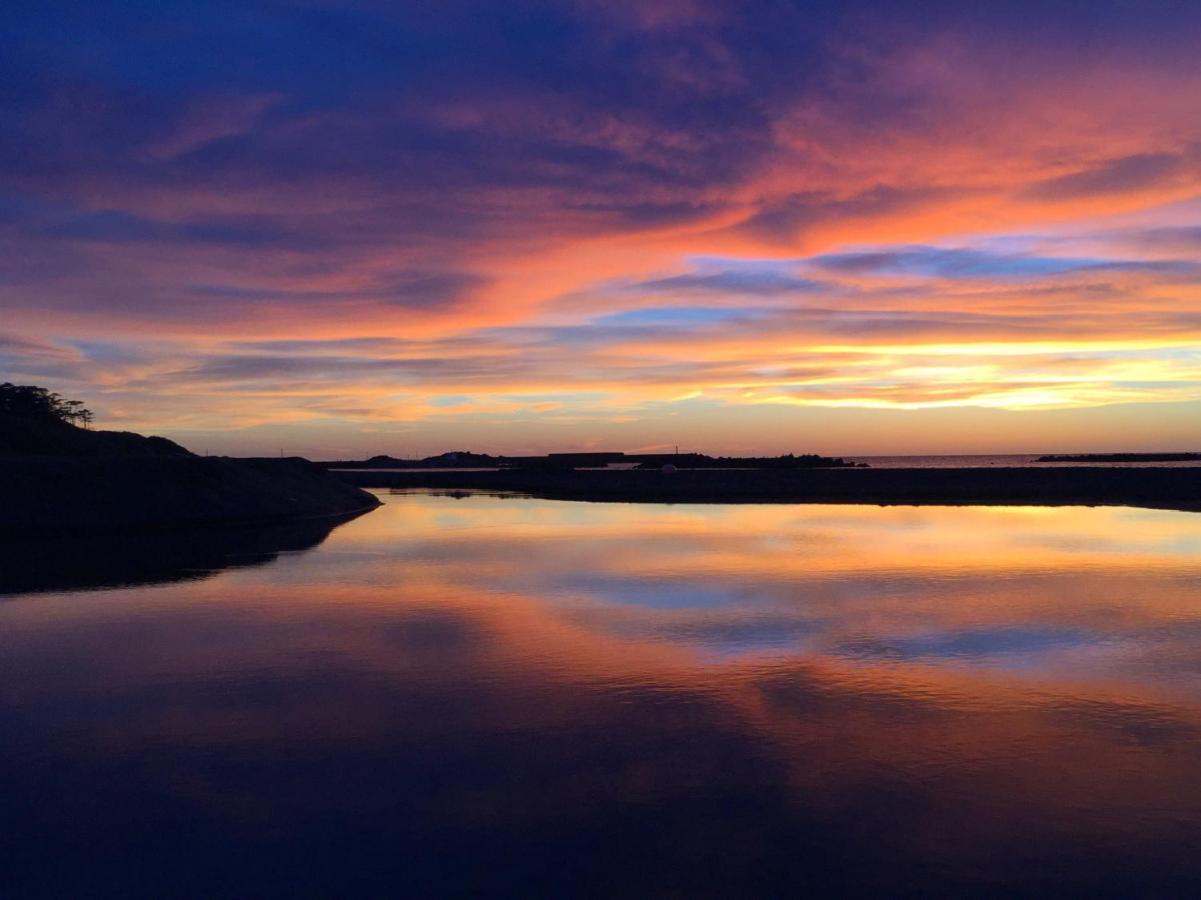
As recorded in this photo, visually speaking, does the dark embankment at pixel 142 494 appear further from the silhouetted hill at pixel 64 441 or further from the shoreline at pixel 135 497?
the silhouetted hill at pixel 64 441

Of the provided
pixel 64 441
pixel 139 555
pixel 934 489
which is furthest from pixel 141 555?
pixel 934 489

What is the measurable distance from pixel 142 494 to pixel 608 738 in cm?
3801

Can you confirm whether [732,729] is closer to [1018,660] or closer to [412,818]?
[412,818]

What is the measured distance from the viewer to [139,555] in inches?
1202

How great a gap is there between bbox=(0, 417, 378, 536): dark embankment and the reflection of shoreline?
8.34ft

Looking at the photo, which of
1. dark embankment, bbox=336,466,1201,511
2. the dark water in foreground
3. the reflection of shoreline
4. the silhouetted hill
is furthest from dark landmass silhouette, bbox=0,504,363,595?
dark embankment, bbox=336,466,1201,511

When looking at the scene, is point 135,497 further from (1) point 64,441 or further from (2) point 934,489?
(2) point 934,489

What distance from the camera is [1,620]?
1930cm

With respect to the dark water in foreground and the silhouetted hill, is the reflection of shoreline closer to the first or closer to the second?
the dark water in foreground

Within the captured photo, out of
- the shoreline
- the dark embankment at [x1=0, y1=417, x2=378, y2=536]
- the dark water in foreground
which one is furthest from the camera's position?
the dark embankment at [x1=0, y1=417, x2=378, y2=536]

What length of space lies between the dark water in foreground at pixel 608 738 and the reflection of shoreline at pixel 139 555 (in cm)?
208

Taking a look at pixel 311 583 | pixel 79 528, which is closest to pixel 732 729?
pixel 311 583

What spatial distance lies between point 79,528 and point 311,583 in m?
20.7

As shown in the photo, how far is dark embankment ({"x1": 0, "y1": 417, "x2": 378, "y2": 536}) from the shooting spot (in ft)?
129
